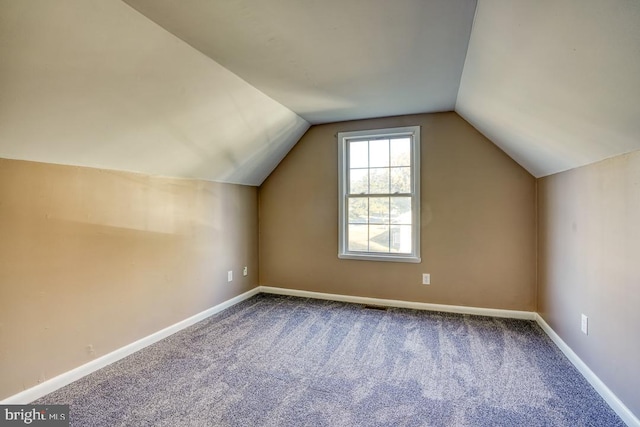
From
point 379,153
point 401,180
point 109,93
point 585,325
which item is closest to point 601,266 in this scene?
point 585,325

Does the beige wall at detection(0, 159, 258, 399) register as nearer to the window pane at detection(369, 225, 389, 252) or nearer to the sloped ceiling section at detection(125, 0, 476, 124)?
the sloped ceiling section at detection(125, 0, 476, 124)

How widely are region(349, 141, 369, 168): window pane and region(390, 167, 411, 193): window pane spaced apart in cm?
36

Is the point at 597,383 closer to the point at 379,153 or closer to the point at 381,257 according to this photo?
the point at 381,257

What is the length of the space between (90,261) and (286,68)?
2021mm

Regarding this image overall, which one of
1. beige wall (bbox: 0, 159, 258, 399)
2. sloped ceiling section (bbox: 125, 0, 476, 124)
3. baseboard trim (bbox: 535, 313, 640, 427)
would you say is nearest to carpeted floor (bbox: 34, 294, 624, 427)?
baseboard trim (bbox: 535, 313, 640, 427)

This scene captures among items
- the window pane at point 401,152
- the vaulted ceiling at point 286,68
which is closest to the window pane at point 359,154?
the window pane at point 401,152

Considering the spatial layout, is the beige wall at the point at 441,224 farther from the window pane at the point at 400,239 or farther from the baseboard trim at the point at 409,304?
the window pane at the point at 400,239

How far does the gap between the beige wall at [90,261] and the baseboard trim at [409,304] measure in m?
1.06

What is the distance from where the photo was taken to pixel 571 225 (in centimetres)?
247

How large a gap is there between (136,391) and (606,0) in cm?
304

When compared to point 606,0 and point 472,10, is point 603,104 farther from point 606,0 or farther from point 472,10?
point 472,10

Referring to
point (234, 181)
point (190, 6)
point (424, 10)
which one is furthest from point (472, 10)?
point (234, 181)

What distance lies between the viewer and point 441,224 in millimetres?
3525

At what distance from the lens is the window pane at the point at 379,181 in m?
3.80
